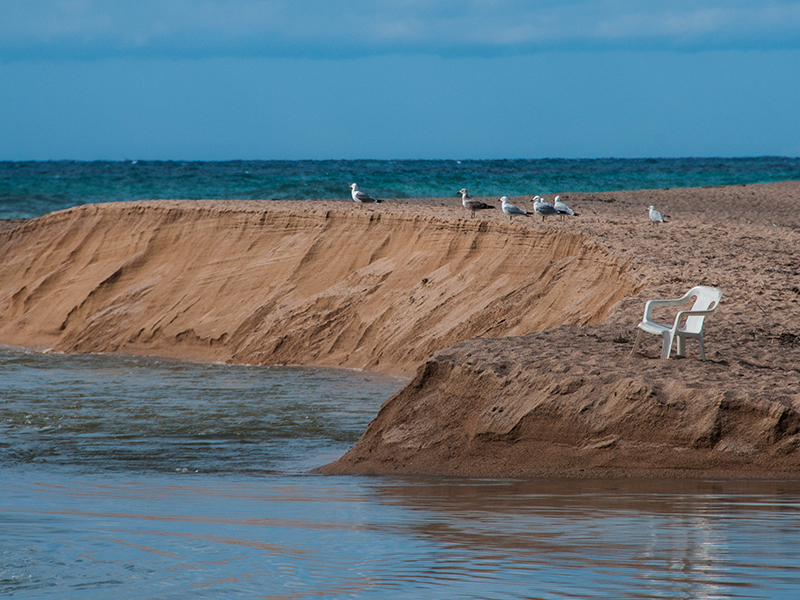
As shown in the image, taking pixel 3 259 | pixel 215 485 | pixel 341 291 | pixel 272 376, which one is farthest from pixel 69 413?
pixel 3 259

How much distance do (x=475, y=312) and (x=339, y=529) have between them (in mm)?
9633

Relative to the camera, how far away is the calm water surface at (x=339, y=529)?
16.6 feet

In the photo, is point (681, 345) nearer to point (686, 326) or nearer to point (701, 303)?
point (686, 326)

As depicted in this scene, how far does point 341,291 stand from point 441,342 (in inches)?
128

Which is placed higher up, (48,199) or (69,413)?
(48,199)

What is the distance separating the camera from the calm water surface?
199 inches

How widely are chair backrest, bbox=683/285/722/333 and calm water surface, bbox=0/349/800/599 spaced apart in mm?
1943

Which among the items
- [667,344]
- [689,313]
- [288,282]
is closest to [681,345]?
[667,344]

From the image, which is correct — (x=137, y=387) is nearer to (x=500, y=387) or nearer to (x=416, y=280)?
(x=416, y=280)

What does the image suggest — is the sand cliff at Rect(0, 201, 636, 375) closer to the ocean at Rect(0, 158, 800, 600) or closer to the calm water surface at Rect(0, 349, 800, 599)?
the ocean at Rect(0, 158, 800, 600)

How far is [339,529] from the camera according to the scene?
6379 mm

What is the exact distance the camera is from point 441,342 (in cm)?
1548

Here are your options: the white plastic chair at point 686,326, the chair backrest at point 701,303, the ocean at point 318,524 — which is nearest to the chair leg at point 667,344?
the white plastic chair at point 686,326

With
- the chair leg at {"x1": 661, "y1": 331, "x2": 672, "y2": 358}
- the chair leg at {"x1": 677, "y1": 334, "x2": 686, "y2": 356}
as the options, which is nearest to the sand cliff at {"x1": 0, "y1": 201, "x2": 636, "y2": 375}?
the chair leg at {"x1": 677, "y1": 334, "x2": 686, "y2": 356}
